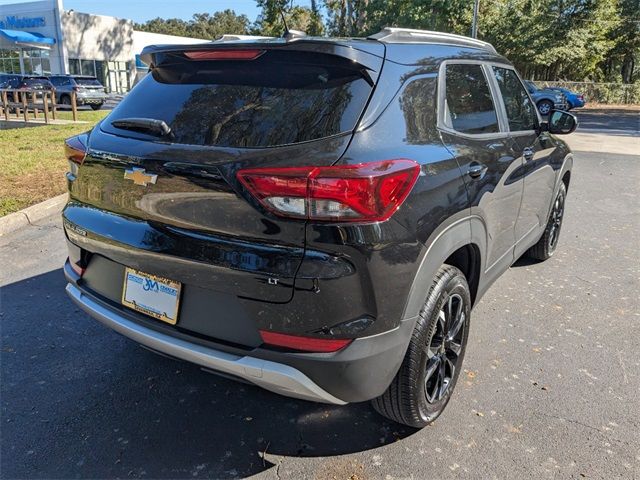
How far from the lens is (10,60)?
129 ft

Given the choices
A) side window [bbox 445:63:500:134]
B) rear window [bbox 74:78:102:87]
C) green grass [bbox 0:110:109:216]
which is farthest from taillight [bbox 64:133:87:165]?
rear window [bbox 74:78:102:87]

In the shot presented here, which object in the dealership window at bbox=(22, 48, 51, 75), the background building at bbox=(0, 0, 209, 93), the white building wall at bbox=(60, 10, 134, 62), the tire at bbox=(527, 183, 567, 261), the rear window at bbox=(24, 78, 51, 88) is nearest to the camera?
the tire at bbox=(527, 183, 567, 261)

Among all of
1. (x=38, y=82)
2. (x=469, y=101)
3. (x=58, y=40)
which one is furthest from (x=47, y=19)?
(x=469, y=101)

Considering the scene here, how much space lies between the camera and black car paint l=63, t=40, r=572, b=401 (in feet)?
6.63

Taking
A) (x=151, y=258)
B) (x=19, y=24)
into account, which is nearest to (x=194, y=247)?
(x=151, y=258)

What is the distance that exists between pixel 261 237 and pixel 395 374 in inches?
33.5

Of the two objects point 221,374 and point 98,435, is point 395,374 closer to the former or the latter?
point 221,374

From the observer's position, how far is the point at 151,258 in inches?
90.7

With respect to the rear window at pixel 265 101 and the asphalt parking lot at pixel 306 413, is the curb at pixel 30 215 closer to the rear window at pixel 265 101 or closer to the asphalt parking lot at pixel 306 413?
the asphalt parking lot at pixel 306 413

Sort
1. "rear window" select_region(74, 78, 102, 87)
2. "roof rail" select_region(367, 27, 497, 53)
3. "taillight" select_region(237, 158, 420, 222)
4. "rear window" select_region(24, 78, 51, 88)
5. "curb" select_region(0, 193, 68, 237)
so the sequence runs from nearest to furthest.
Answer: "taillight" select_region(237, 158, 420, 222) < "roof rail" select_region(367, 27, 497, 53) < "curb" select_region(0, 193, 68, 237) < "rear window" select_region(24, 78, 51, 88) < "rear window" select_region(74, 78, 102, 87)

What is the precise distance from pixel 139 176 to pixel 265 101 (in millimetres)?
636

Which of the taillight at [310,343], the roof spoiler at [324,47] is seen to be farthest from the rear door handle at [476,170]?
the taillight at [310,343]

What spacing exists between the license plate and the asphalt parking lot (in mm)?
667

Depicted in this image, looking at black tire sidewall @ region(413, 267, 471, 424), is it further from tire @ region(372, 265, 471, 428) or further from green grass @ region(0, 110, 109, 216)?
green grass @ region(0, 110, 109, 216)
